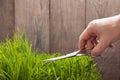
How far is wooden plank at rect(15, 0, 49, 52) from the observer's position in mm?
1743

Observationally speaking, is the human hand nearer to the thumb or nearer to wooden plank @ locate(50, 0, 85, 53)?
the thumb

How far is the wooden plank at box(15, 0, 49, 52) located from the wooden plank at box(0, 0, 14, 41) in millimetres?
28

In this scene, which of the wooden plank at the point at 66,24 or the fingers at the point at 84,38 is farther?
the wooden plank at the point at 66,24

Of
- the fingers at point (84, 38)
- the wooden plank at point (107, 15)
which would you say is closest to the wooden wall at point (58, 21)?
the wooden plank at point (107, 15)

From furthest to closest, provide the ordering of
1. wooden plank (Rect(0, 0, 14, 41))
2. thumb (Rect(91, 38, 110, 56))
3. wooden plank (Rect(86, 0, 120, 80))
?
wooden plank (Rect(0, 0, 14, 41)) → wooden plank (Rect(86, 0, 120, 80)) → thumb (Rect(91, 38, 110, 56))

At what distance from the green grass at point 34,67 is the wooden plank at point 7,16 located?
0.75 m

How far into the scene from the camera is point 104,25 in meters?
1.02

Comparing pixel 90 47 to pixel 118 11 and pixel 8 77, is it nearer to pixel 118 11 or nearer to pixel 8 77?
pixel 8 77

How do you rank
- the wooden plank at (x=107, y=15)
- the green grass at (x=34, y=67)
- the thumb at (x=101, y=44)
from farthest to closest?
the wooden plank at (x=107, y=15) → the thumb at (x=101, y=44) → the green grass at (x=34, y=67)

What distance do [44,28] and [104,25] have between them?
76cm

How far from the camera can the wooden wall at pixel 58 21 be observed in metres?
1.68

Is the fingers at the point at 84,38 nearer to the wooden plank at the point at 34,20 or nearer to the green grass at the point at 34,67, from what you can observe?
the green grass at the point at 34,67

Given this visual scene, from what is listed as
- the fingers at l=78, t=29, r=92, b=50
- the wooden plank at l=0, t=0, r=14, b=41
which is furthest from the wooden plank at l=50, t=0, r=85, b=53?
the fingers at l=78, t=29, r=92, b=50

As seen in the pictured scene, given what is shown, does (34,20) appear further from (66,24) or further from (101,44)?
(101,44)
